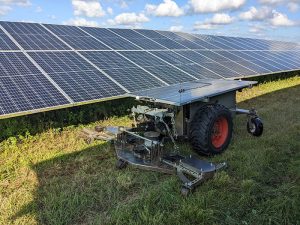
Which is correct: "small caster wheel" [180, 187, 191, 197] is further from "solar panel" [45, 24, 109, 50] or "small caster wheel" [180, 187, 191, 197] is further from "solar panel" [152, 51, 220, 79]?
"solar panel" [45, 24, 109, 50]

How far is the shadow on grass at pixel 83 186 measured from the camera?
4.90 metres

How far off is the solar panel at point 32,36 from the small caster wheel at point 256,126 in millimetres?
6409

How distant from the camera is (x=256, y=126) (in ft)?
25.7

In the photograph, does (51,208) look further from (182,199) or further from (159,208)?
(182,199)

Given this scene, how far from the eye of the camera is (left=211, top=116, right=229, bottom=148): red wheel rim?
23.1 feet

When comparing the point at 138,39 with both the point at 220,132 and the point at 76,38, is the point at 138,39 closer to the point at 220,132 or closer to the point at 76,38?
the point at 76,38

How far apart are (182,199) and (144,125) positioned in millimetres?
2277

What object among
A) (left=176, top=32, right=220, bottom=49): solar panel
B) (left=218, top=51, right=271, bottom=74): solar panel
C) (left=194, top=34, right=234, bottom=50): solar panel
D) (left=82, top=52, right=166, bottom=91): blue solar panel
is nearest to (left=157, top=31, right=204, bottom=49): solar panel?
(left=176, top=32, right=220, bottom=49): solar panel

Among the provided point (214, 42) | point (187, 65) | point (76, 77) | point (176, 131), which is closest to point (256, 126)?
point (176, 131)

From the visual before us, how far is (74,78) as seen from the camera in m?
9.13

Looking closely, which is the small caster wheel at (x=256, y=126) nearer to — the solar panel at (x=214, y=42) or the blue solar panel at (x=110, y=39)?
the blue solar panel at (x=110, y=39)

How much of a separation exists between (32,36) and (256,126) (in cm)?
783

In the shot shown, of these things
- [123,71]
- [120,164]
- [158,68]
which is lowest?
[120,164]

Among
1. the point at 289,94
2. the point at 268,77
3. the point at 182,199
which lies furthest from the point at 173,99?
the point at 268,77
